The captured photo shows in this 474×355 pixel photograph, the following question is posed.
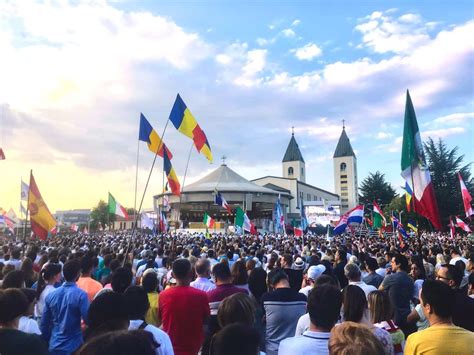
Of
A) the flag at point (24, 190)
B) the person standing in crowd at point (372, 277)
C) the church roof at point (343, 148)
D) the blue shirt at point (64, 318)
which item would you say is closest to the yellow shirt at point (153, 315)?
the blue shirt at point (64, 318)

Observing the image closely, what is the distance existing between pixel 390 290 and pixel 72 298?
4303 mm

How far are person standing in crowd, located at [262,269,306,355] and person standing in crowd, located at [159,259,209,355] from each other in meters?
0.70

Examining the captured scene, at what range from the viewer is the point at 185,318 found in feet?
14.0

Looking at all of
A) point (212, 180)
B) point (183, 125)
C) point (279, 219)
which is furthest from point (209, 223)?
point (212, 180)

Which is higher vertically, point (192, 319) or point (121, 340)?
point (121, 340)

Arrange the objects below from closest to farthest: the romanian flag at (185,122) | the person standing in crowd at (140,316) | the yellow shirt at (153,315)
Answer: the person standing in crowd at (140,316) → the yellow shirt at (153,315) → the romanian flag at (185,122)

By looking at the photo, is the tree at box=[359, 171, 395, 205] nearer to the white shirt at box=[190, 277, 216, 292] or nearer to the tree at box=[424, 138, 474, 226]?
the tree at box=[424, 138, 474, 226]

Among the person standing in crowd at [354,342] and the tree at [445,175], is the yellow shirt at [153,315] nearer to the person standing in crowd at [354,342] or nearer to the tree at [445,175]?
the person standing in crowd at [354,342]

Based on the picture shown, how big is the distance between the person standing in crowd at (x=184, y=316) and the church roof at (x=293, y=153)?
105 m

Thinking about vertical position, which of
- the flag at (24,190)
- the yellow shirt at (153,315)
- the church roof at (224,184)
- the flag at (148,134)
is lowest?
the yellow shirt at (153,315)

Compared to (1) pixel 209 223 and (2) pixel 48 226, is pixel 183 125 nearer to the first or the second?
(2) pixel 48 226

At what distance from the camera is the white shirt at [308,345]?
2.77m

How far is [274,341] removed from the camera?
167 inches

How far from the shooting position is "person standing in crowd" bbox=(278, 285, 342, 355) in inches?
110
